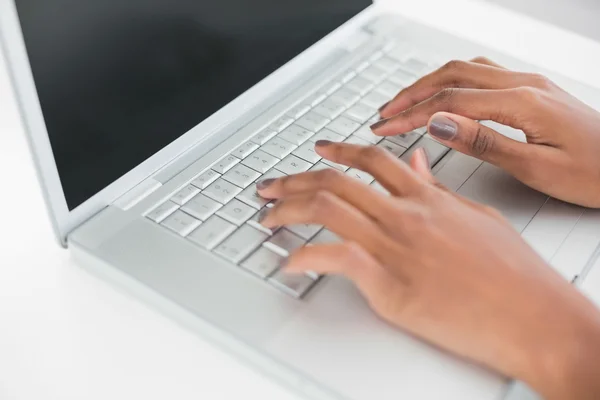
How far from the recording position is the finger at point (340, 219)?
0.57 m

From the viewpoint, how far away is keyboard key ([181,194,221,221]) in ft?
2.08

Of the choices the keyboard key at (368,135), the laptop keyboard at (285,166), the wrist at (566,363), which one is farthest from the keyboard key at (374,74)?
the wrist at (566,363)

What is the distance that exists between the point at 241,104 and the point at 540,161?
333 millimetres

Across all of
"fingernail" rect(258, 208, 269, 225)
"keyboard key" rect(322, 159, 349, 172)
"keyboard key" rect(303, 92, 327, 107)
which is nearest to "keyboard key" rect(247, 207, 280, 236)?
"fingernail" rect(258, 208, 269, 225)

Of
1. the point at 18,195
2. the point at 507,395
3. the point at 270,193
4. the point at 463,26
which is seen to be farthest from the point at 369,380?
the point at 463,26

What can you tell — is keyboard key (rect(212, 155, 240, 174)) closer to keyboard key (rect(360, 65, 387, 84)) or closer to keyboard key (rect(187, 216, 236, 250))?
keyboard key (rect(187, 216, 236, 250))

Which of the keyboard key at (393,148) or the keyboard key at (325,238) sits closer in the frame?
the keyboard key at (325,238)

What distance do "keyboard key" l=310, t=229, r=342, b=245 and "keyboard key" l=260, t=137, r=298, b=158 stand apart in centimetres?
13

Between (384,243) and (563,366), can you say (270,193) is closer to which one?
(384,243)

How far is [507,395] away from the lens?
1.70 feet

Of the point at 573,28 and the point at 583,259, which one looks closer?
the point at 583,259

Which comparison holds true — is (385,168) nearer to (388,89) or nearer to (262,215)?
(262,215)

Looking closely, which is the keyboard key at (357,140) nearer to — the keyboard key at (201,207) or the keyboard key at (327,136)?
the keyboard key at (327,136)

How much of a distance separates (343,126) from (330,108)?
4 centimetres
